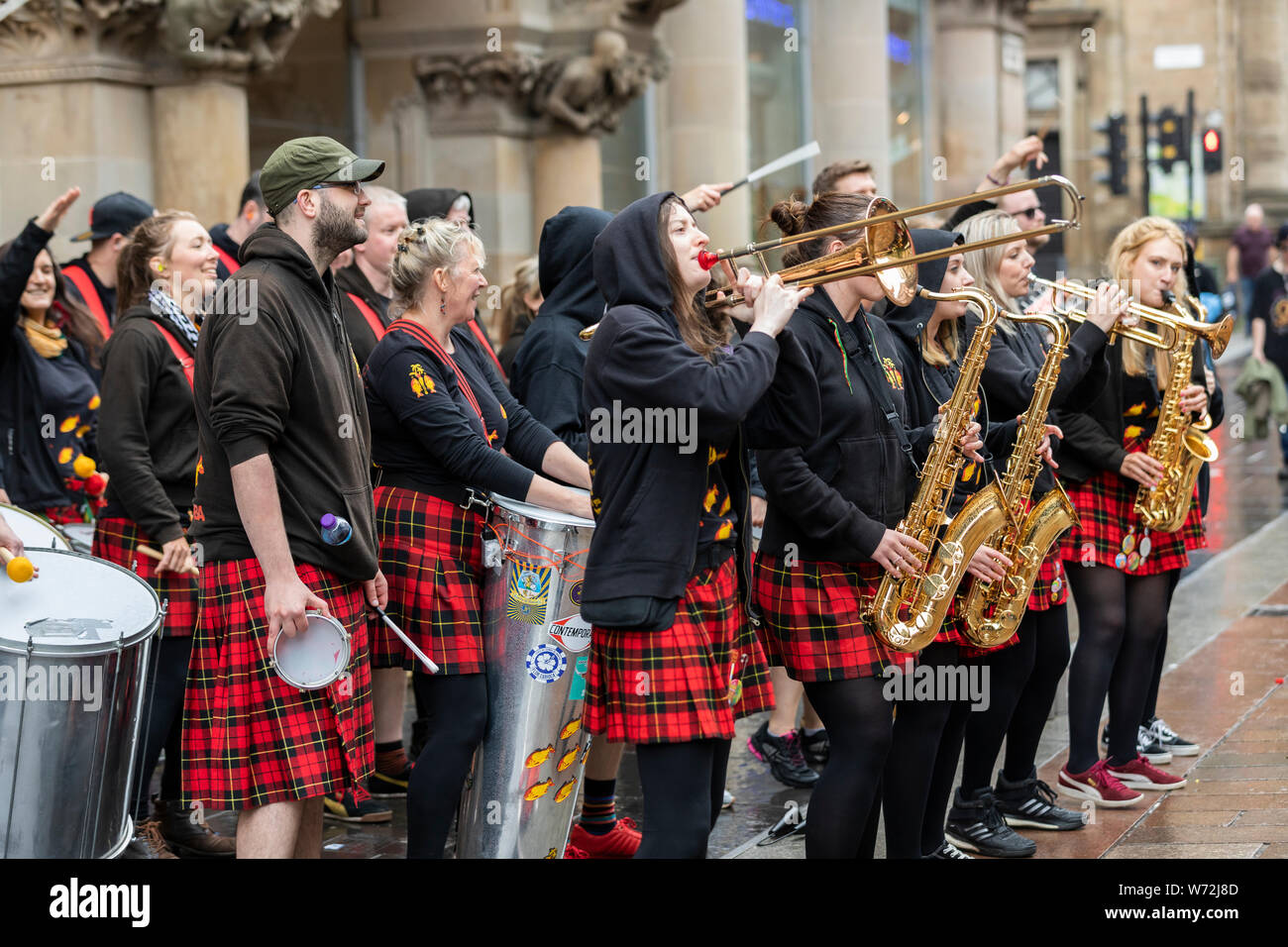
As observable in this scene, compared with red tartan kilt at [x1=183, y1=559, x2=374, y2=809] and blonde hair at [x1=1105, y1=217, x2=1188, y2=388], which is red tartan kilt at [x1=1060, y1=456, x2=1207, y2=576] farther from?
red tartan kilt at [x1=183, y1=559, x2=374, y2=809]

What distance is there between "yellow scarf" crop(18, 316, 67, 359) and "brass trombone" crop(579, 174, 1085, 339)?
8.91ft

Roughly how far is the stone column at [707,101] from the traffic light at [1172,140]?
11.8m

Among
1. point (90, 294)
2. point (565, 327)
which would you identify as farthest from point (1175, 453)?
point (90, 294)

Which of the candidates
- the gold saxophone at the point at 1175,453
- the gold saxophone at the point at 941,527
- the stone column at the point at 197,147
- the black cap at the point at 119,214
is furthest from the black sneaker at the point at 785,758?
the stone column at the point at 197,147

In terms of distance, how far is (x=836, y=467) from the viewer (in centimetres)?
464

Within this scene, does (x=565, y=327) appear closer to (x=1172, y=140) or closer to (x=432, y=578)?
(x=432, y=578)

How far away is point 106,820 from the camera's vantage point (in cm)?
448

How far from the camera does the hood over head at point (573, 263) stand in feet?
18.7

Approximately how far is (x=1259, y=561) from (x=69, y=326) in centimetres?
744

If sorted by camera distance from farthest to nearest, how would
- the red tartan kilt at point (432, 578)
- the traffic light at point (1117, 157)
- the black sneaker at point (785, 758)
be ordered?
the traffic light at point (1117, 157)
the black sneaker at point (785, 758)
the red tartan kilt at point (432, 578)

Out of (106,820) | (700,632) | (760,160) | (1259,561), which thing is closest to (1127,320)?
(700,632)

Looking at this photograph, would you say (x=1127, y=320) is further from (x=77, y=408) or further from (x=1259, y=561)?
(x=1259, y=561)

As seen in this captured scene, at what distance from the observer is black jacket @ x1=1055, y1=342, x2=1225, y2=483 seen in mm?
6172

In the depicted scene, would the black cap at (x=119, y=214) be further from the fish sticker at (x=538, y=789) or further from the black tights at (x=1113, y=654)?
the black tights at (x=1113, y=654)
